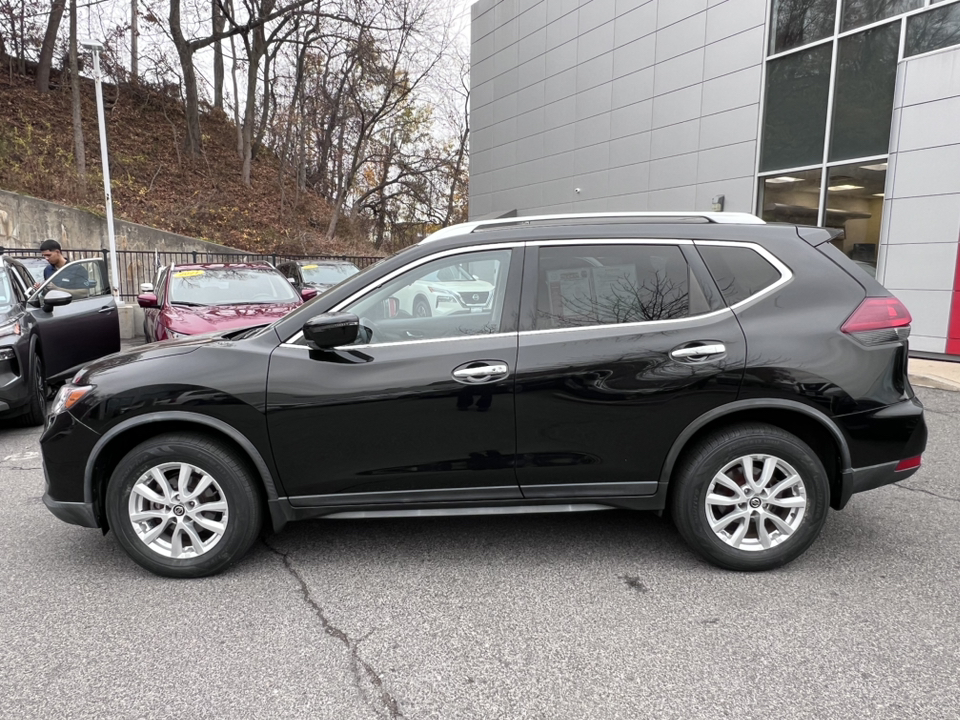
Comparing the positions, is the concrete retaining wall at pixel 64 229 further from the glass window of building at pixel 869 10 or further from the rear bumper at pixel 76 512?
the glass window of building at pixel 869 10

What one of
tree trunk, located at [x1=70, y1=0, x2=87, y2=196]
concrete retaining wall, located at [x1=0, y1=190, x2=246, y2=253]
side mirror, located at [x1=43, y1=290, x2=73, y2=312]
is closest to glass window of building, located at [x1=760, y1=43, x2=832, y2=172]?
side mirror, located at [x1=43, y1=290, x2=73, y2=312]

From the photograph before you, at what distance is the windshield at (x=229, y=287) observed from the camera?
320 inches

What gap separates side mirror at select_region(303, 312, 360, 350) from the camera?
321 centimetres

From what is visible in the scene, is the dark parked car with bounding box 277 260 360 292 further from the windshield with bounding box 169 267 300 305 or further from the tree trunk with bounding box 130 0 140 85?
the tree trunk with bounding box 130 0 140 85

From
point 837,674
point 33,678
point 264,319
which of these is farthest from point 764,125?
point 33,678

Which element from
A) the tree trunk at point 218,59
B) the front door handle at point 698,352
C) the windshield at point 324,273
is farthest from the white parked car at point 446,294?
the tree trunk at point 218,59

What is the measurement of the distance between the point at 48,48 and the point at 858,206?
86.4 feet

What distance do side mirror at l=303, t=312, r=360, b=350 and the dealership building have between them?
10274 millimetres

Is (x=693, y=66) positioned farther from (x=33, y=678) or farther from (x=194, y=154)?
(x=194, y=154)

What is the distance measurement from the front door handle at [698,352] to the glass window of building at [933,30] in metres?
9.76

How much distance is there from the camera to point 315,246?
89.4 ft

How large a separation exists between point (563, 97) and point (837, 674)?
19247 millimetres

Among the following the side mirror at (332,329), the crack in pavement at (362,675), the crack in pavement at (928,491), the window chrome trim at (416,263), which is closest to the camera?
the crack in pavement at (362,675)

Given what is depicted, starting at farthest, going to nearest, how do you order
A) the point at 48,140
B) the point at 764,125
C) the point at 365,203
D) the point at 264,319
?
the point at 365,203 → the point at 48,140 → the point at 764,125 → the point at 264,319
